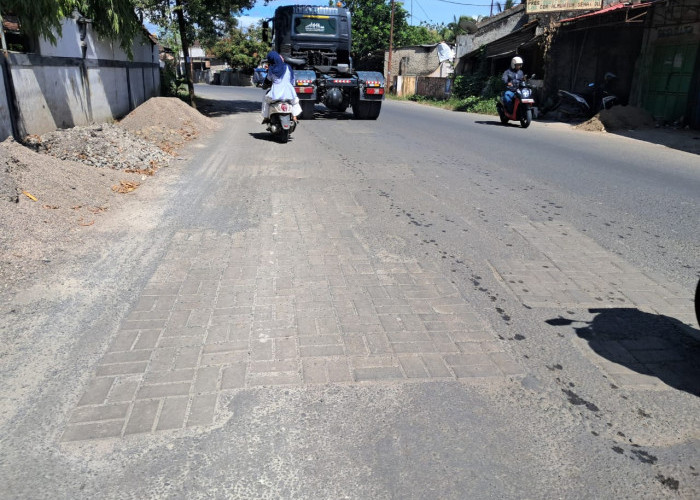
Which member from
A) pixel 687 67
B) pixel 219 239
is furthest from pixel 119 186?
pixel 687 67

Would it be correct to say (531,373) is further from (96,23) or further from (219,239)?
(96,23)

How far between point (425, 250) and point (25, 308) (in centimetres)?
339

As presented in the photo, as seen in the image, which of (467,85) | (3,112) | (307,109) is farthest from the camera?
(467,85)

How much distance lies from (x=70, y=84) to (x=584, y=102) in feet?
55.4

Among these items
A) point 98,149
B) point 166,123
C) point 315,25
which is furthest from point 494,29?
point 98,149

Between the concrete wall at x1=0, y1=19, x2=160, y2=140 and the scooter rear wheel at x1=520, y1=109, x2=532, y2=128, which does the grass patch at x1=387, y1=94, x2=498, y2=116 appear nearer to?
the scooter rear wheel at x1=520, y1=109, x2=532, y2=128

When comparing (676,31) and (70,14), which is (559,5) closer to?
(676,31)

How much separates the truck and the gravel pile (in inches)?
355

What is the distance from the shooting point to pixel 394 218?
6.39 m

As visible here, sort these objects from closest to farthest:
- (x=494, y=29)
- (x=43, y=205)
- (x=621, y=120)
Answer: (x=43, y=205), (x=621, y=120), (x=494, y=29)

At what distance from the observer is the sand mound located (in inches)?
471

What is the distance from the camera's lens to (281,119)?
39.0 ft

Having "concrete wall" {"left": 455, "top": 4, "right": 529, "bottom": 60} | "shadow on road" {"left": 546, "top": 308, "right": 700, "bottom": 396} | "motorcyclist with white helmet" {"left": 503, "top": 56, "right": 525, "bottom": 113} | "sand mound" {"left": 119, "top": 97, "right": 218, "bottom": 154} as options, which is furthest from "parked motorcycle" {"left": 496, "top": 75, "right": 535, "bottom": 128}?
"shadow on road" {"left": 546, "top": 308, "right": 700, "bottom": 396}

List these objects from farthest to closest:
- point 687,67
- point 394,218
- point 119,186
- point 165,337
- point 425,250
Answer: point 687,67 < point 119,186 < point 394,218 < point 425,250 < point 165,337
